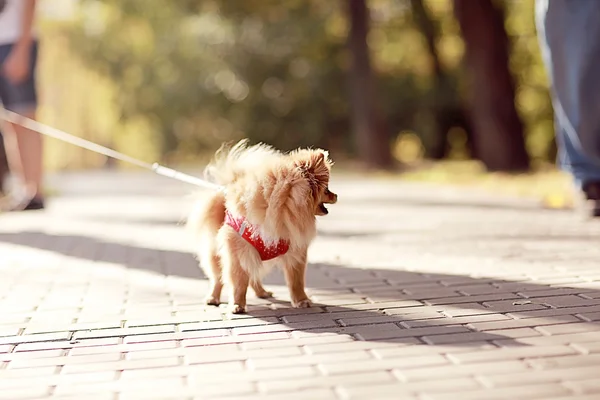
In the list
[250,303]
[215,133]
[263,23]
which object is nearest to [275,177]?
[250,303]

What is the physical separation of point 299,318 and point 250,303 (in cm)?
50

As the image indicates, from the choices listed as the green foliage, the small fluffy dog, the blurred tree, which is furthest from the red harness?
the blurred tree

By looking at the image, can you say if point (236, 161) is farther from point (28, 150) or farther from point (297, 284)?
point (28, 150)

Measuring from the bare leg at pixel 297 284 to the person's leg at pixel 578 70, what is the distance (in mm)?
3453

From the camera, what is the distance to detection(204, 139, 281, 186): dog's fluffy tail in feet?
13.5

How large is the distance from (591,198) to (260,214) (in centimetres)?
410

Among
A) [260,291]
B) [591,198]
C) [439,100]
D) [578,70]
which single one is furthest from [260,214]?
[439,100]

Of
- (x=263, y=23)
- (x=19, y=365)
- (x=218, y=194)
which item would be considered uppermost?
(x=263, y=23)

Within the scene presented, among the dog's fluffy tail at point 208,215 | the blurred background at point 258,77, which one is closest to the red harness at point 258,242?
the dog's fluffy tail at point 208,215

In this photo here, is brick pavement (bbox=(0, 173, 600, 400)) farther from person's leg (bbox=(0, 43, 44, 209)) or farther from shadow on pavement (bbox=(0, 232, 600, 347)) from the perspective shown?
person's leg (bbox=(0, 43, 44, 209))

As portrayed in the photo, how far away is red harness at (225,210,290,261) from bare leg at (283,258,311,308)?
5.5 inches

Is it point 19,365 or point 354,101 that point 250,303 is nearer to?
point 19,365

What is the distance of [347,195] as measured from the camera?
36.6 ft

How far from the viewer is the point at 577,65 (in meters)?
6.62
